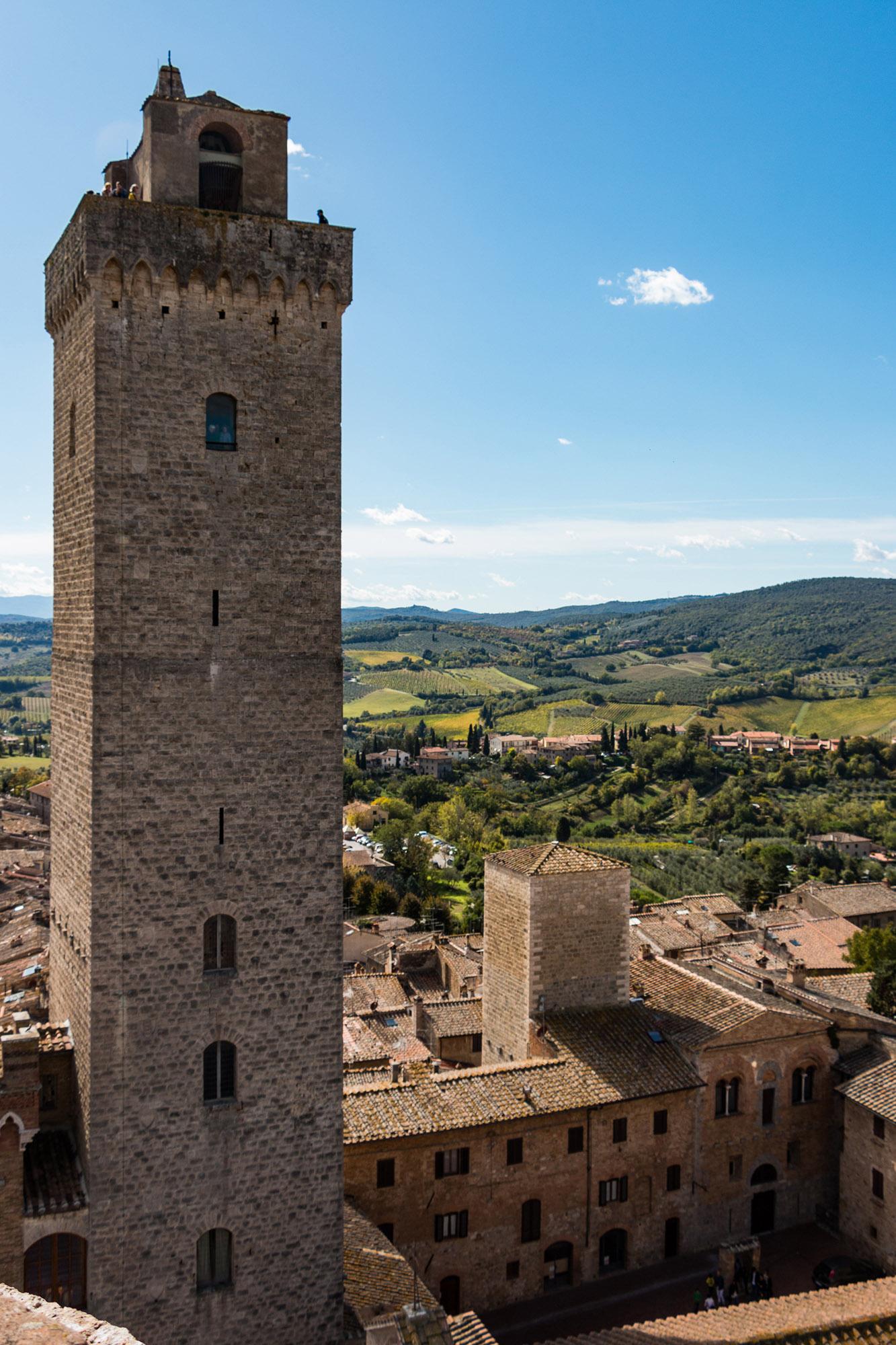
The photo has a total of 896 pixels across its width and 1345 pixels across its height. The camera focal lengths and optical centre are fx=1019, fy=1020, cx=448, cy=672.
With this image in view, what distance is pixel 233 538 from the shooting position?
1458 centimetres

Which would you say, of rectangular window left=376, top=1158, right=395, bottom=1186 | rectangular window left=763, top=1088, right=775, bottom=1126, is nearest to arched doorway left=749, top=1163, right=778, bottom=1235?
rectangular window left=763, top=1088, right=775, bottom=1126

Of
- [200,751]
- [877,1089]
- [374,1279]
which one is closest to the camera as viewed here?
[200,751]

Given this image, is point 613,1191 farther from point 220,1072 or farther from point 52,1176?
point 52,1176

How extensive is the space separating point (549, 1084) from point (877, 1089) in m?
7.96

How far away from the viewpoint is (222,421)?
1461 cm

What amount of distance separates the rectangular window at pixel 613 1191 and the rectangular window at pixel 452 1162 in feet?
11.1

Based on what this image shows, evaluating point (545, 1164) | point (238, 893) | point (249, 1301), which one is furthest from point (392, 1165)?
point (238, 893)

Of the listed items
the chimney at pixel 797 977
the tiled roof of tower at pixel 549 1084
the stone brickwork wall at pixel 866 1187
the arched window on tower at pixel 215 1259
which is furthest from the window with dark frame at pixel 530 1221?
the chimney at pixel 797 977

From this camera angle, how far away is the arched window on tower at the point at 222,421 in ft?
47.7

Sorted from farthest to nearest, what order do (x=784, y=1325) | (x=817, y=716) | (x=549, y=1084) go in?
(x=817, y=716) → (x=549, y=1084) → (x=784, y=1325)

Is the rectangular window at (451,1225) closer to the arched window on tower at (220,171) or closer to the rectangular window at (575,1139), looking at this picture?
the rectangular window at (575,1139)

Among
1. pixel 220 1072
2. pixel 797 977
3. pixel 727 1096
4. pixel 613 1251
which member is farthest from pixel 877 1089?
pixel 220 1072

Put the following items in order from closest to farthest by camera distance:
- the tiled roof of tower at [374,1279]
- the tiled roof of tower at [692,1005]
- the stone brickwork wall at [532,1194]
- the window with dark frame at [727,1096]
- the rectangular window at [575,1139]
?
the tiled roof of tower at [374,1279] → the stone brickwork wall at [532,1194] → the rectangular window at [575,1139] → the window with dark frame at [727,1096] → the tiled roof of tower at [692,1005]

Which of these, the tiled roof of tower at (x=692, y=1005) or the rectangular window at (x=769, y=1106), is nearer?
the tiled roof of tower at (x=692, y=1005)
